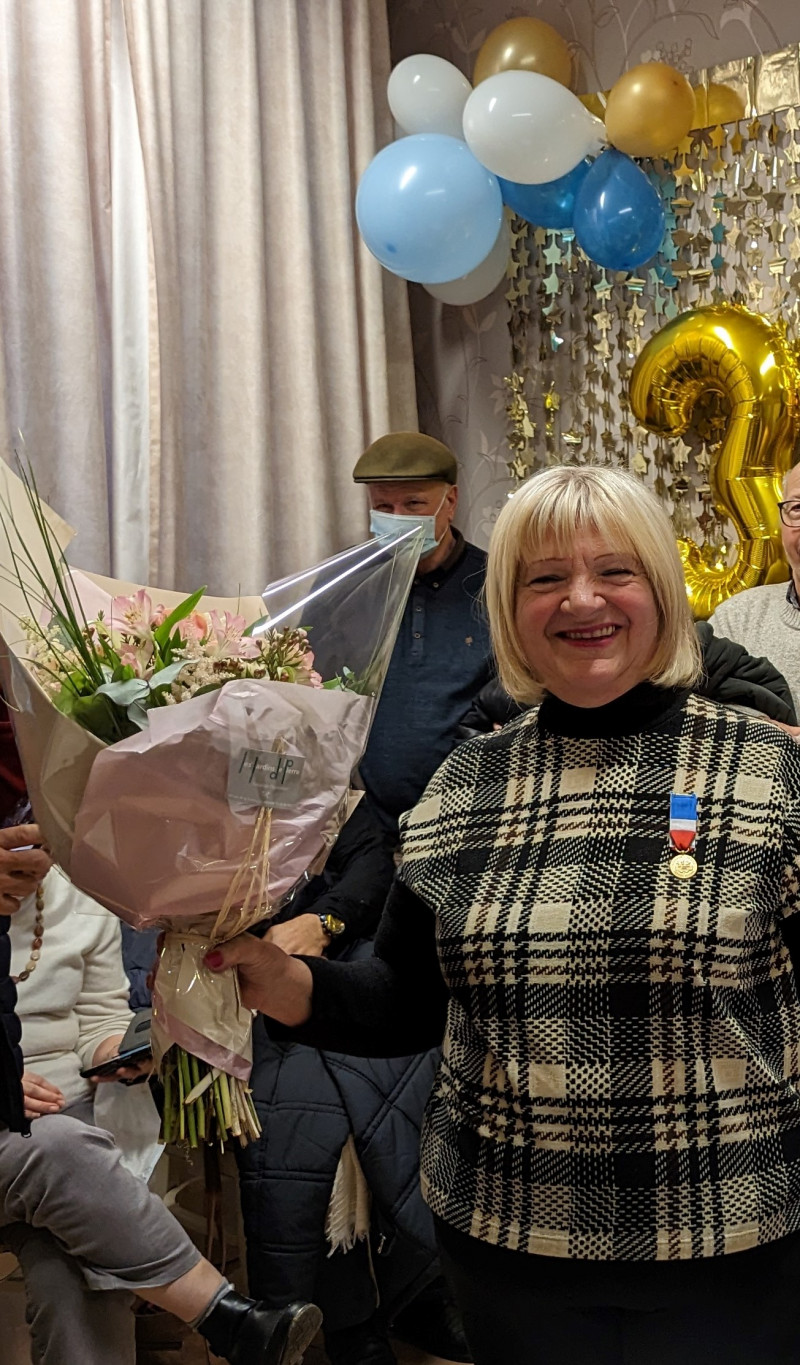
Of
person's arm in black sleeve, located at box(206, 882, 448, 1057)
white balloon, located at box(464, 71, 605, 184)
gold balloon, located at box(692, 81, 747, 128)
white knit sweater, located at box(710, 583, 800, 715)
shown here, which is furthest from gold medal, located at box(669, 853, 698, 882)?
gold balloon, located at box(692, 81, 747, 128)

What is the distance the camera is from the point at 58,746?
3.76 feet

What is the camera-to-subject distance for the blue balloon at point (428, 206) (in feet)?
9.59

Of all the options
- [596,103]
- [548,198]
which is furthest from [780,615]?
[596,103]

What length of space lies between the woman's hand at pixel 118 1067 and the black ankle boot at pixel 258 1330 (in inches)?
15.4

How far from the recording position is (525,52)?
10.3ft

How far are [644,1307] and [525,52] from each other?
9.42 feet

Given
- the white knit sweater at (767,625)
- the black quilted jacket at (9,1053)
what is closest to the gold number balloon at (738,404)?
the white knit sweater at (767,625)

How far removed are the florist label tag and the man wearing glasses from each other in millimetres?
1607

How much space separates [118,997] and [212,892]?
1.38 metres

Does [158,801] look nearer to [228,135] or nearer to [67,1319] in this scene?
[67,1319]

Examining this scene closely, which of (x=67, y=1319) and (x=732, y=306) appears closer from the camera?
(x=67, y=1319)

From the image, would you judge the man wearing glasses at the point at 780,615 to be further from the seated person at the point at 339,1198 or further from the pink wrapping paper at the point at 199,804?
the pink wrapping paper at the point at 199,804

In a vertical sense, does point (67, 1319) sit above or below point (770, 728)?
below

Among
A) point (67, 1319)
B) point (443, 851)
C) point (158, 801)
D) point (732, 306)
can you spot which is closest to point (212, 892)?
point (158, 801)
